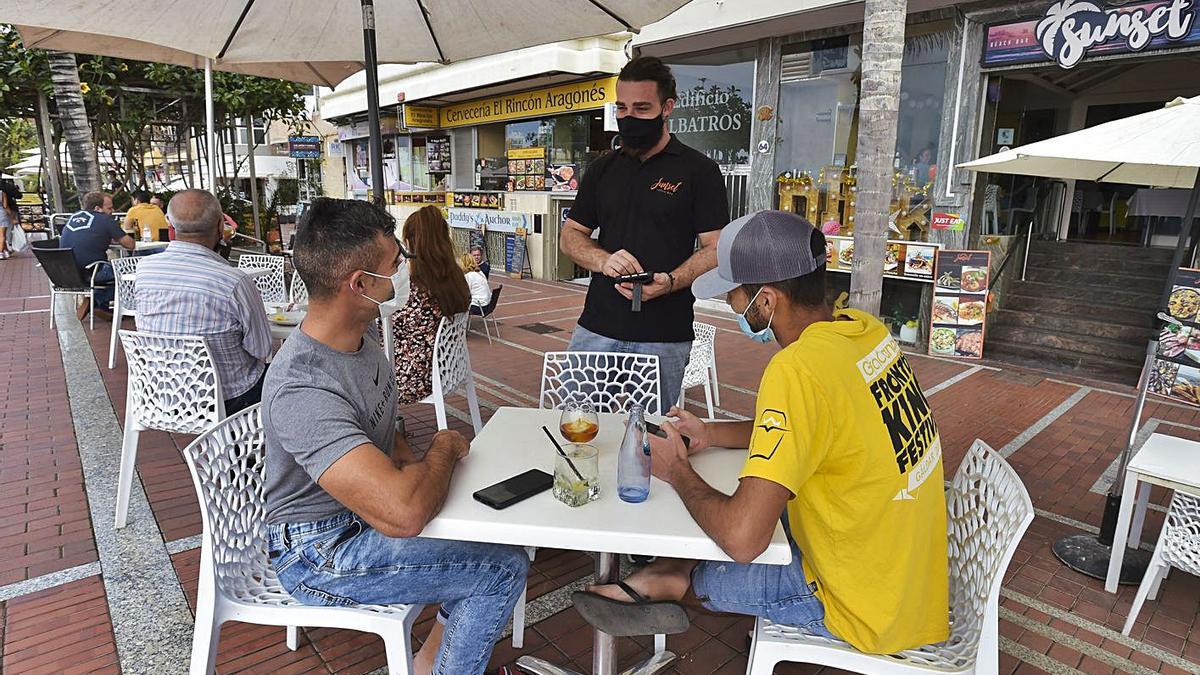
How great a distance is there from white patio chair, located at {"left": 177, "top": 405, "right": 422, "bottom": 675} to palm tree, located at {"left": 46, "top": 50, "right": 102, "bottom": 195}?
1053cm

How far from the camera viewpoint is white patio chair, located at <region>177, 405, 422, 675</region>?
1847mm

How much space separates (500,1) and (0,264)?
55.7 ft

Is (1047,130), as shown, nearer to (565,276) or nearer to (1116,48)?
(1116,48)

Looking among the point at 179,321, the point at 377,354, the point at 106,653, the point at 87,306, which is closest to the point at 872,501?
the point at 377,354

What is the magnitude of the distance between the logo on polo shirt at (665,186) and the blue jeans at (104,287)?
296 inches

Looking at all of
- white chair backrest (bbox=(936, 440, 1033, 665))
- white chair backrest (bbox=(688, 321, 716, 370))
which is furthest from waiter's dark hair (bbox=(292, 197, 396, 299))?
white chair backrest (bbox=(688, 321, 716, 370))

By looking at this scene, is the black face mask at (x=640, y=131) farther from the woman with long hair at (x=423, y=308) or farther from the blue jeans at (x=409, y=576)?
the blue jeans at (x=409, y=576)

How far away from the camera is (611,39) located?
11.5 metres

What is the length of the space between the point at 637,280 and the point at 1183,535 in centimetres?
237

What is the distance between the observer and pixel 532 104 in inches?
536

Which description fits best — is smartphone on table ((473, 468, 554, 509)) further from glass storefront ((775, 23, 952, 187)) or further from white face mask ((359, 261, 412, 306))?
glass storefront ((775, 23, 952, 187))

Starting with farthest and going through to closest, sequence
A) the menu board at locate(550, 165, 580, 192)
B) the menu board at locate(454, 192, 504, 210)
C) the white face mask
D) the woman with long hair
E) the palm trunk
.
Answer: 1. the menu board at locate(454, 192, 504, 210)
2. the menu board at locate(550, 165, 580, 192)
3. the palm trunk
4. the woman with long hair
5. the white face mask

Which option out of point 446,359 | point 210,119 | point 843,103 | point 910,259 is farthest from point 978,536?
point 843,103

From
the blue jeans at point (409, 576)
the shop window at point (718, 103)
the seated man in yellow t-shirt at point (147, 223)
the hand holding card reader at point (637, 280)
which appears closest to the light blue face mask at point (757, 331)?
the hand holding card reader at point (637, 280)
